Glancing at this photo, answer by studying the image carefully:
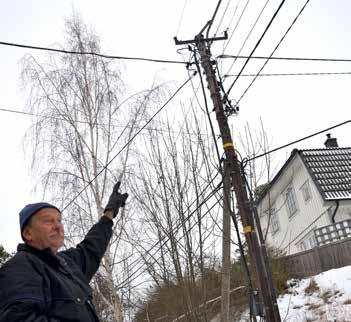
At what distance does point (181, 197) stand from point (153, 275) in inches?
56.4

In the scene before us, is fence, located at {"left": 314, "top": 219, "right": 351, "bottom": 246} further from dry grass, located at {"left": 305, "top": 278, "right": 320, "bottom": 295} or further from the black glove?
the black glove

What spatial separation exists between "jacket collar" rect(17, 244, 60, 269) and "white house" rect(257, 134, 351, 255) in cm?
1523

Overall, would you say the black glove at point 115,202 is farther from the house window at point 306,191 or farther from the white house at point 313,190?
the house window at point 306,191

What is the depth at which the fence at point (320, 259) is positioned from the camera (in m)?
13.5

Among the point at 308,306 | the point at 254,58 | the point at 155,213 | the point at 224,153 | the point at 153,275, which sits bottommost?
the point at 308,306

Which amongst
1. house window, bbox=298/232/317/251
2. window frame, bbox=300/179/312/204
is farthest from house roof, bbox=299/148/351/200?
house window, bbox=298/232/317/251

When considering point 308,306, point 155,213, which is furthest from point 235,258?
point 155,213

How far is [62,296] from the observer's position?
7.28 ft

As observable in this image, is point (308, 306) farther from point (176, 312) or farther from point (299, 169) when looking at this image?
point (299, 169)

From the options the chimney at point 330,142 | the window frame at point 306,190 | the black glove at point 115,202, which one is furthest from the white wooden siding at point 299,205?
the black glove at point 115,202

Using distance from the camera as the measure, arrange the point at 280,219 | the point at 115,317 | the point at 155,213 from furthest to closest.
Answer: the point at 280,219
the point at 115,317
the point at 155,213

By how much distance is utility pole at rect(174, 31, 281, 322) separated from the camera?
6.38m

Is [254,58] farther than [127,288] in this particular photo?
No

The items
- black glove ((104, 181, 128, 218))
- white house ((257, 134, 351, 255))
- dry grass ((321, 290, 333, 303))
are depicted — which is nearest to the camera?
black glove ((104, 181, 128, 218))
